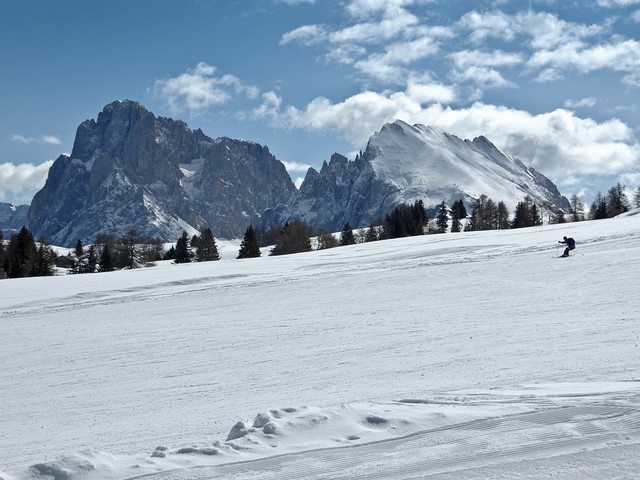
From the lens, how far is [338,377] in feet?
35.0

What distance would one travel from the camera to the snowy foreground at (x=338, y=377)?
206 inches

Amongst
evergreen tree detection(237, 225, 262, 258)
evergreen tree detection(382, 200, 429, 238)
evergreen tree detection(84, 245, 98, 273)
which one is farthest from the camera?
evergreen tree detection(382, 200, 429, 238)

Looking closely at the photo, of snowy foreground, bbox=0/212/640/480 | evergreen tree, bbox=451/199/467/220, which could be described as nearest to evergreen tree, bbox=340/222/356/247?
evergreen tree, bbox=451/199/467/220

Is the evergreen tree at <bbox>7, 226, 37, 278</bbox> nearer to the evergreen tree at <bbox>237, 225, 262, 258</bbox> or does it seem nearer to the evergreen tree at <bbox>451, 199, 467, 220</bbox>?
the evergreen tree at <bbox>237, 225, 262, 258</bbox>

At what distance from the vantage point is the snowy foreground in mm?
5223

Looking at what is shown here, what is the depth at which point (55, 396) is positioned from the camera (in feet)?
36.0

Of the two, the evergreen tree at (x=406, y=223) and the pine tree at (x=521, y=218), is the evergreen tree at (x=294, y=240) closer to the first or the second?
the evergreen tree at (x=406, y=223)

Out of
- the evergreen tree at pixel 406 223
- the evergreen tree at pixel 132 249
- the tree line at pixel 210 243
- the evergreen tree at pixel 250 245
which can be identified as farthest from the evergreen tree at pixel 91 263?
the evergreen tree at pixel 406 223

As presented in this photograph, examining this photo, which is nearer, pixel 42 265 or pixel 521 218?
pixel 42 265

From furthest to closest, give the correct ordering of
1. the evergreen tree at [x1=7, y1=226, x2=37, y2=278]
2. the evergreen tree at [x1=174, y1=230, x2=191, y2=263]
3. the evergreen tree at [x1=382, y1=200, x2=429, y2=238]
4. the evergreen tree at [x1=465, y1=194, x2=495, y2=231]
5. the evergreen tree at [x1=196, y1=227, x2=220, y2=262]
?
the evergreen tree at [x1=465, y1=194, x2=495, y2=231] → the evergreen tree at [x1=382, y1=200, x2=429, y2=238] → the evergreen tree at [x1=196, y1=227, x2=220, y2=262] → the evergreen tree at [x1=174, y1=230, x2=191, y2=263] → the evergreen tree at [x1=7, y1=226, x2=37, y2=278]

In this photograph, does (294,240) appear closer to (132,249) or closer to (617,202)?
(132,249)

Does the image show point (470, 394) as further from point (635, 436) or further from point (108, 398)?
point (108, 398)

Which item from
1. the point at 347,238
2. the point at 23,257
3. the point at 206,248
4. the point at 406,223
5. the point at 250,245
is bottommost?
the point at 250,245

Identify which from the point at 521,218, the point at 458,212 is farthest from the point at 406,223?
the point at 521,218
